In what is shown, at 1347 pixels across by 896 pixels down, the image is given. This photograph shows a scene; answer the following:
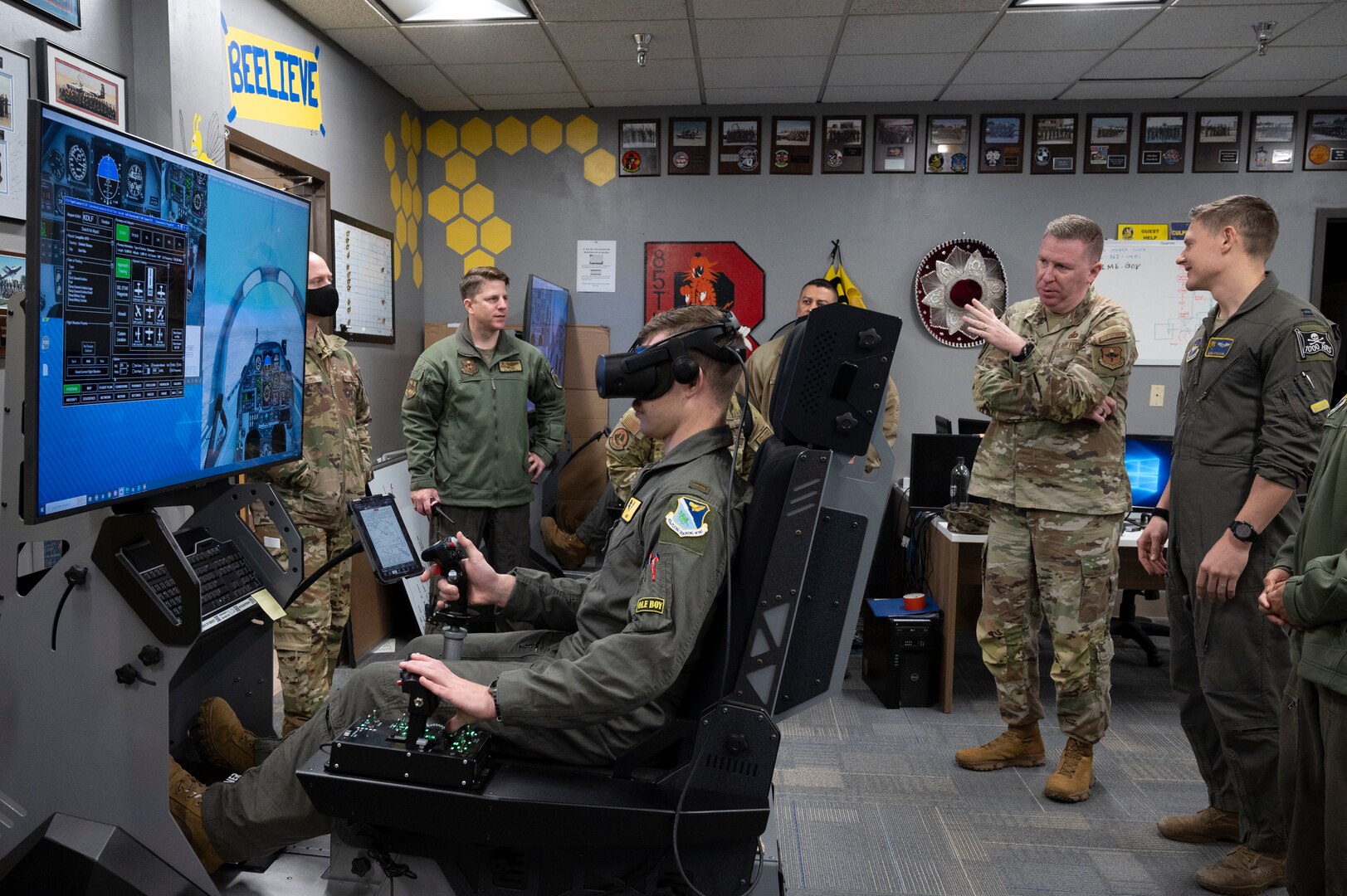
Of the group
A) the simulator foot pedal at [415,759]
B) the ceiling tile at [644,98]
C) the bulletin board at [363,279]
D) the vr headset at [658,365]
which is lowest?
the simulator foot pedal at [415,759]

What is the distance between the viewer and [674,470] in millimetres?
1517

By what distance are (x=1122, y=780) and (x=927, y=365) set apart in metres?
2.71

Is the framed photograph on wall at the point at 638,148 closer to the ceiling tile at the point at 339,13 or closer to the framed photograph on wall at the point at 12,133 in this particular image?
the ceiling tile at the point at 339,13

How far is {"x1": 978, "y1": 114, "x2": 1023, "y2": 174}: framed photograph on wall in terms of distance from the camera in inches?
189

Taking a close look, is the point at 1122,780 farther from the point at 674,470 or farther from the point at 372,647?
the point at 372,647

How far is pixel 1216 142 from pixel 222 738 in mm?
5318

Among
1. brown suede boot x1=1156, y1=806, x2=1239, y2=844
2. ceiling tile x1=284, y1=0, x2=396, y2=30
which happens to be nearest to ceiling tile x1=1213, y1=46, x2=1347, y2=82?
brown suede boot x1=1156, y1=806, x2=1239, y2=844

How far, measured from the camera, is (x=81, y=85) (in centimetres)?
231

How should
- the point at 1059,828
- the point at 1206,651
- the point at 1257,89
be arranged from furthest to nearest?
the point at 1257,89 < the point at 1059,828 < the point at 1206,651

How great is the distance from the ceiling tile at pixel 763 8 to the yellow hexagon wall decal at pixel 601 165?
1.44 m

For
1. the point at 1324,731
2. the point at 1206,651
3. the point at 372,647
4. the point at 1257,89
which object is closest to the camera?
the point at 1324,731

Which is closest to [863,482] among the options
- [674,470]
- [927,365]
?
[674,470]

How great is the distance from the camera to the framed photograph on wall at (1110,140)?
15.6ft

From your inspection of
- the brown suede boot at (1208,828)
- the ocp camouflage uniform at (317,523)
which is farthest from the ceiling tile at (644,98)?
the brown suede boot at (1208,828)
